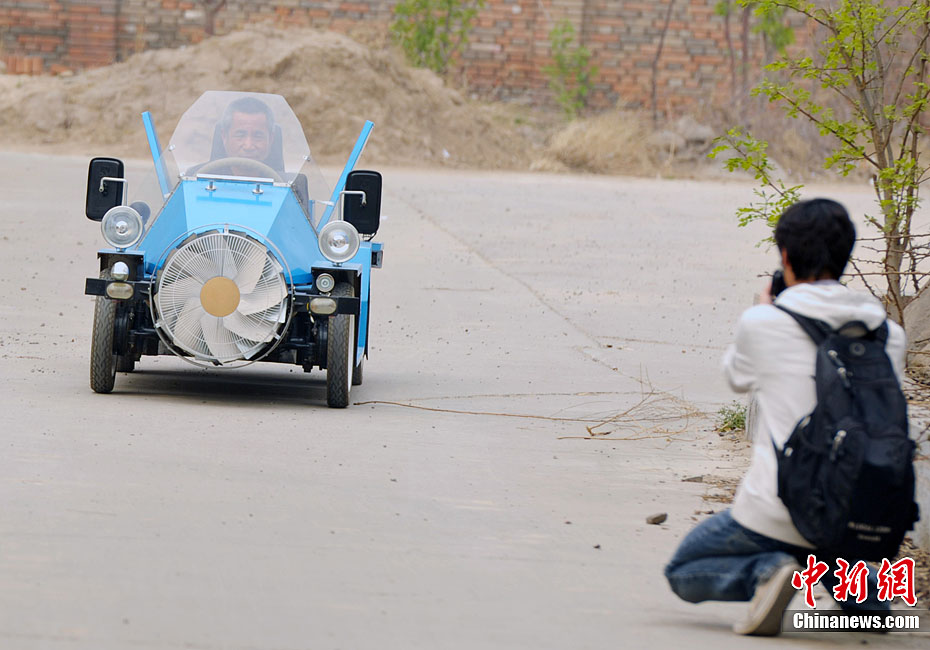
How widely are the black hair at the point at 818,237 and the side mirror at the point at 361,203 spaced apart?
470cm

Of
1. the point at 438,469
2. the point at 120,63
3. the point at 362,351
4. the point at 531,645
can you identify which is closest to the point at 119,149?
the point at 120,63

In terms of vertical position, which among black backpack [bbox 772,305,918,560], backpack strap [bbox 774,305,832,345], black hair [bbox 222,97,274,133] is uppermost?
black hair [bbox 222,97,274,133]

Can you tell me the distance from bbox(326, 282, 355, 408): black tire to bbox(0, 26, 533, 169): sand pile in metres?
23.6

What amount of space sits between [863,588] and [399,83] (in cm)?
3144

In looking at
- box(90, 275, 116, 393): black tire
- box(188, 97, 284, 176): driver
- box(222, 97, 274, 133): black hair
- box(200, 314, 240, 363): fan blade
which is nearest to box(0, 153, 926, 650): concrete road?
box(90, 275, 116, 393): black tire

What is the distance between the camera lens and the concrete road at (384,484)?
4.39m

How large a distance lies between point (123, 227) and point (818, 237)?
4.99m

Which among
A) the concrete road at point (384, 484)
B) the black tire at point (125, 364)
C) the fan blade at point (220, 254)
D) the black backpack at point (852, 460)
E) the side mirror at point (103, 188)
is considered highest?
the side mirror at point (103, 188)

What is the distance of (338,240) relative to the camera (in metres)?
8.34

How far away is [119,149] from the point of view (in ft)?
104

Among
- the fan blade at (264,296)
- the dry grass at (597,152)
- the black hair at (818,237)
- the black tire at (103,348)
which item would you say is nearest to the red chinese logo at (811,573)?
the black hair at (818,237)

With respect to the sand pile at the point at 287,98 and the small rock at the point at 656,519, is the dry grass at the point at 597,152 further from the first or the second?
the small rock at the point at 656,519

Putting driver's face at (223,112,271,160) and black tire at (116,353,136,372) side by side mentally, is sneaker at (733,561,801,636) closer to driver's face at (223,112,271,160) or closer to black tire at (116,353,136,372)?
driver's face at (223,112,271,160)

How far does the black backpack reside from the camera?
400cm
